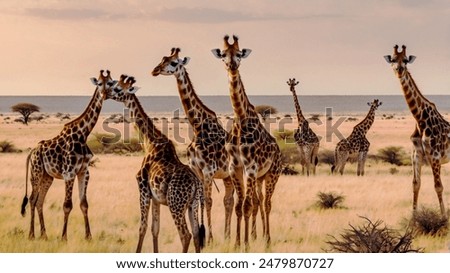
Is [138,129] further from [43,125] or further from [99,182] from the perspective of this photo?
[43,125]

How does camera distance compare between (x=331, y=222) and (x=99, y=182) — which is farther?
(x=99, y=182)

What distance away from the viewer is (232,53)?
9.69 meters

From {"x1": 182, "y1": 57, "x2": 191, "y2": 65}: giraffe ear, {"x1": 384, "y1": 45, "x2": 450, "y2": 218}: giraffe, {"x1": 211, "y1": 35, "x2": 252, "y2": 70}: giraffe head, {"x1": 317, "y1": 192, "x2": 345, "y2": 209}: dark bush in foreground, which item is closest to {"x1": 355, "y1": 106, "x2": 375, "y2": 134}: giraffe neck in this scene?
{"x1": 317, "y1": 192, "x2": 345, "y2": 209}: dark bush in foreground

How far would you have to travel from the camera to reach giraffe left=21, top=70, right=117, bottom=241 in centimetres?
1017

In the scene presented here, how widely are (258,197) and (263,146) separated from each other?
0.65 meters

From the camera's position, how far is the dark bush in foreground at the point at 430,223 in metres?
11.3

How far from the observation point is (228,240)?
10180mm

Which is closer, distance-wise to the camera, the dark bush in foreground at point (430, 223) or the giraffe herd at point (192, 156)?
the giraffe herd at point (192, 156)

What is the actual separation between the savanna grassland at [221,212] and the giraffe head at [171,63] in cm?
202

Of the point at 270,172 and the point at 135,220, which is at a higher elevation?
the point at 270,172

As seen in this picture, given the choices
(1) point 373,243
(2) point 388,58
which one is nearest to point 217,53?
(2) point 388,58

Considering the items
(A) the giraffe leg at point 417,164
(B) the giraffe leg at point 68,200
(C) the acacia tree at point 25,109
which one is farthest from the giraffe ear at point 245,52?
(C) the acacia tree at point 25,109

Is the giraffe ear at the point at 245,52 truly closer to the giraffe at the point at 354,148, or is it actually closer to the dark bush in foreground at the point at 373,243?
the dark bush in foreground at the point at 373,243

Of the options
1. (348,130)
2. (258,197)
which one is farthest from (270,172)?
(348,130)
